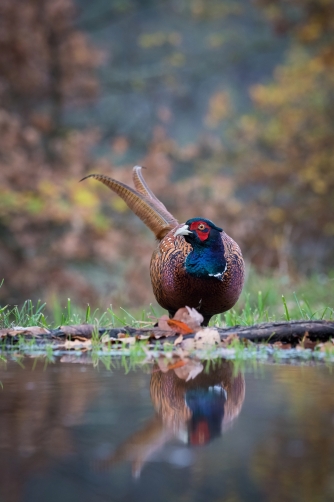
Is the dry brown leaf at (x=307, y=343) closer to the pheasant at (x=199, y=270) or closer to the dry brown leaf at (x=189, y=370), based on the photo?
the dry brown leaf at (x=189, y=370)

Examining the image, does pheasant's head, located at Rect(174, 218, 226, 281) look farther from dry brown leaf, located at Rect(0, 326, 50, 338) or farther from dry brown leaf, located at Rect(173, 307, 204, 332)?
dry brown leaf, located at Rect(0, 326, 50, 338)

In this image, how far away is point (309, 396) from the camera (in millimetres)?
2684

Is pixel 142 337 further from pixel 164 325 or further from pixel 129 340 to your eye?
pixel 164 325

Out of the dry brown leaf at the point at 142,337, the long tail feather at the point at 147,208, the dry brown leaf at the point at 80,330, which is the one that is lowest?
the dry brown leaf at the point at 142,337

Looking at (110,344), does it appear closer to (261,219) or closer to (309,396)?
(309,396)

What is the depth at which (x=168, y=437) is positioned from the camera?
2.19 m

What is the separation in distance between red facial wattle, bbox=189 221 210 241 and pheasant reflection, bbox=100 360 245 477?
4.10 feet

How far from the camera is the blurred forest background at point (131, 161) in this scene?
1241 cm

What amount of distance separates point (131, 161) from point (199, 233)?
11229 mm

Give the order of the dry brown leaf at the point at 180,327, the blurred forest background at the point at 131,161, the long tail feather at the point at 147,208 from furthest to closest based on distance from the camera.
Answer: the blurred forest background at the point at 131,161
the long tail feather at the point at 147,208
the dry brown leaf at the point at 180,327

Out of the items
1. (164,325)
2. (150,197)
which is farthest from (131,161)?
(164,325)

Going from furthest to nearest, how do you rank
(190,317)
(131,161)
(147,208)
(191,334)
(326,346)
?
(131,161) < (147,208) < (190,317) < (191,334) < (326,346)

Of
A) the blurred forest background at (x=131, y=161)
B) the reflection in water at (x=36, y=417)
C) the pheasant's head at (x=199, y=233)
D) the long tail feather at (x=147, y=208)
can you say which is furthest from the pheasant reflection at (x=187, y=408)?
the blurred forest background at (x=131, y=161)

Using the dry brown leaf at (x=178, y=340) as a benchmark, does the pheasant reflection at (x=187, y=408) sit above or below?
below
